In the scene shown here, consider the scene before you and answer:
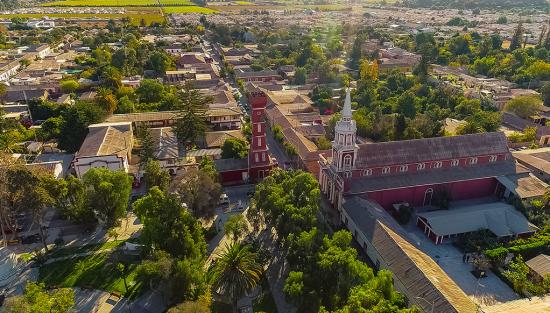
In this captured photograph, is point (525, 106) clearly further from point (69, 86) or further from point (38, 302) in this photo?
point (69, 86)

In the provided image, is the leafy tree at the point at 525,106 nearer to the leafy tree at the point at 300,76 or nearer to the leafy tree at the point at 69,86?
the leafy tree at the point at 300,76

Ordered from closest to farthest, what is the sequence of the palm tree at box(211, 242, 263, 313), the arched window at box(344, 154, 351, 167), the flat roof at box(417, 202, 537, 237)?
the palm tree at box(211, 242, 263, 313)
the flat roof at box(417, 202, 537, 237)
the arched window at box(344, 154, 351, 167)

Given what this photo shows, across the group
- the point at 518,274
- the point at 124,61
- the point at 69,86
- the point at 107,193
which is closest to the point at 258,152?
the point at 107,193

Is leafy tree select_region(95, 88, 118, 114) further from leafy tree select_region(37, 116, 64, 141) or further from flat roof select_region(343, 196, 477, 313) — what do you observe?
flat roof select_region(343, 196, 477, 313)

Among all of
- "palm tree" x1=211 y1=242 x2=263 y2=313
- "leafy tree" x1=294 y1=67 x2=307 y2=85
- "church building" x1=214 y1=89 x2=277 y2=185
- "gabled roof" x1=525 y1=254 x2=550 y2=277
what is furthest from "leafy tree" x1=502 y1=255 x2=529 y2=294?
"leafy tree" x1=294 y1=67 x2=307 y2=85

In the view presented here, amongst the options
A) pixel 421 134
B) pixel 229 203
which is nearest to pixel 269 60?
pixel 421 134

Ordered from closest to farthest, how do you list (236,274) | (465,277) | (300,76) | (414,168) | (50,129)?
(236,274) < (465,277) < (414,168) < (50,129) < (300,76)

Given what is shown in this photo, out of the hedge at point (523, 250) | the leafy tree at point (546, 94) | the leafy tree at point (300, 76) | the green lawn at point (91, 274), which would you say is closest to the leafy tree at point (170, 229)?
the green lawn at point (91, 274)
